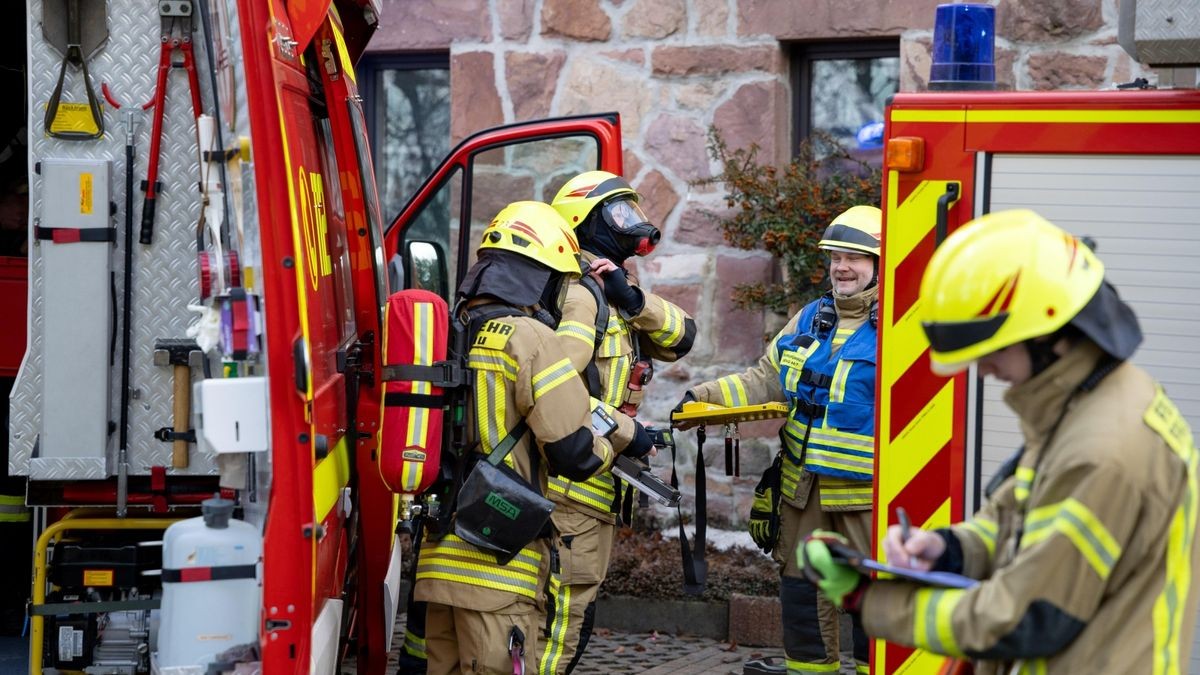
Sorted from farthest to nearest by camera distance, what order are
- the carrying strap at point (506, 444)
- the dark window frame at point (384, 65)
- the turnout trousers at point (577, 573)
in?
the dark window frame at point (384, 65)
the turnout trousers at point (577, 573)
the carrying strap at point (506, 444)

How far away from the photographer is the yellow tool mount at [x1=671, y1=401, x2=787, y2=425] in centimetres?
556

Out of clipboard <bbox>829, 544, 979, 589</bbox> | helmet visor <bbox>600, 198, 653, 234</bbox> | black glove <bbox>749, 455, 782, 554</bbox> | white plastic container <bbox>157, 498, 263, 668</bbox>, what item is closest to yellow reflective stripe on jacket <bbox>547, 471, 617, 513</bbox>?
black glove <bbox>749, 455, 782, 554</bbox>

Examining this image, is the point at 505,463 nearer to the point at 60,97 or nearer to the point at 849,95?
the point at 60,97

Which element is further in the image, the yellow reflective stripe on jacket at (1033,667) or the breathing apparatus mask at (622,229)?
the breathing apparatus mask at (622,229)

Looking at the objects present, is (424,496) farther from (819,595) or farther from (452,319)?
(819,595)

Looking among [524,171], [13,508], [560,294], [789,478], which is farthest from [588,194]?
[13,508]

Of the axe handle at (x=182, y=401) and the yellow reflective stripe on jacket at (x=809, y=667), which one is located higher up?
the axe handle at (x=182, y=401)

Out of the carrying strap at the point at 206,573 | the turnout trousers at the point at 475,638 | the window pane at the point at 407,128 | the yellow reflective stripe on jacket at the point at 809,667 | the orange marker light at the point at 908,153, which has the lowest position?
the yellow reflective stripe on jacket at the point at 809,667

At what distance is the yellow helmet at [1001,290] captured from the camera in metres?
2.46

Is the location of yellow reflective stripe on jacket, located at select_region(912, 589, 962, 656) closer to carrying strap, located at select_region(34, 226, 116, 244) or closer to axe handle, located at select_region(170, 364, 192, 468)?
axe handle, located at select_region(170, 364, 192, 468)

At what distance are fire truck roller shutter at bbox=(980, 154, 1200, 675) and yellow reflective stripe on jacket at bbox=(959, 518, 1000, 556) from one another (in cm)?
78

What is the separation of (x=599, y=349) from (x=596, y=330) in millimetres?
97

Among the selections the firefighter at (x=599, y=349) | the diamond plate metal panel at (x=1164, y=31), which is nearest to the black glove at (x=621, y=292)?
the firefighter at (x=599, y=349)

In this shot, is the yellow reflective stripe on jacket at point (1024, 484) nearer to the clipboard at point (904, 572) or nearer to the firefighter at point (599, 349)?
the clipboard at point (904, 572)
